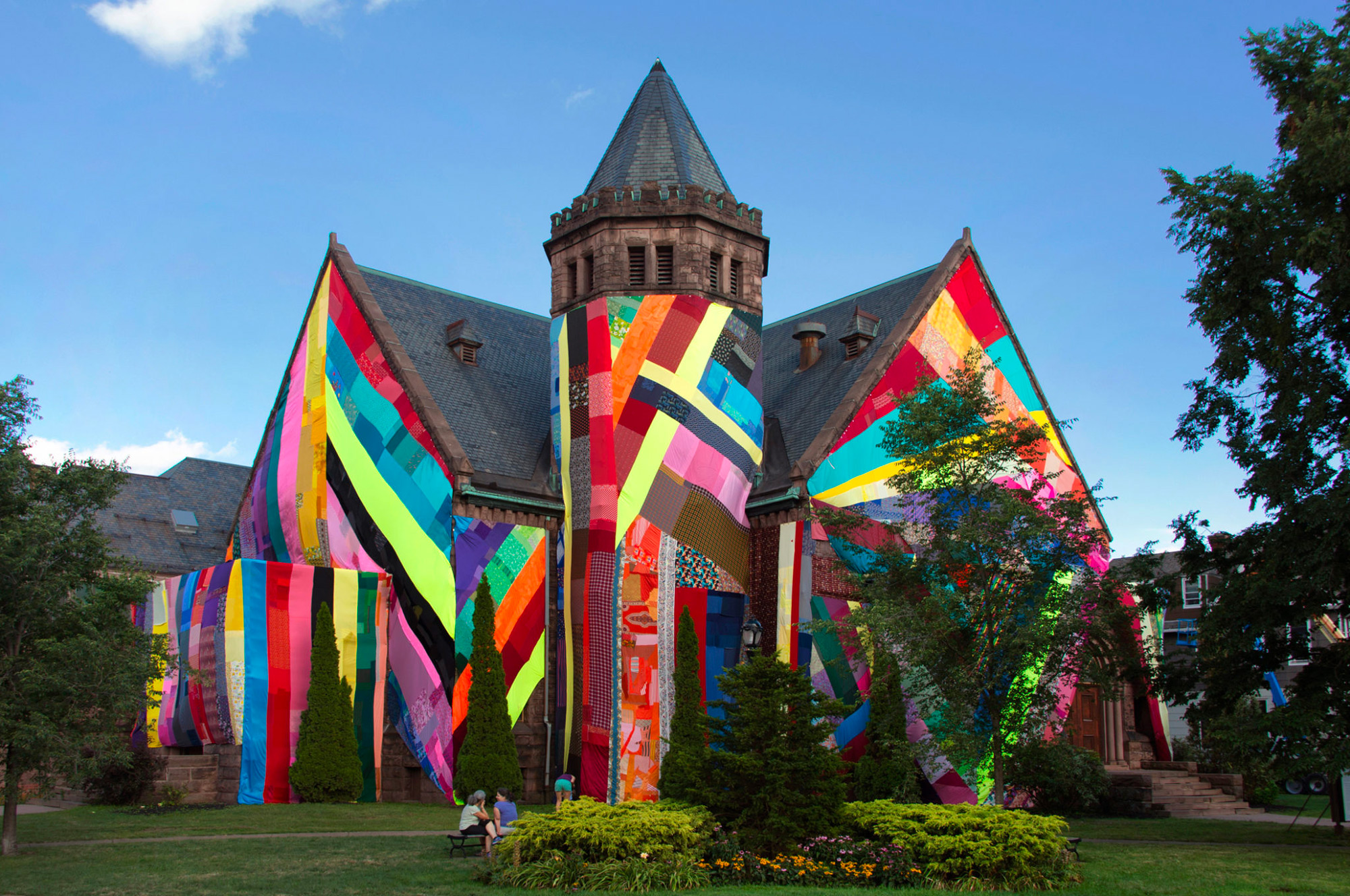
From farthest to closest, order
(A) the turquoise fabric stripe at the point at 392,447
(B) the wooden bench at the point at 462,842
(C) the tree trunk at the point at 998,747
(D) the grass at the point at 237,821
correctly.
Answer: (A) the turquoise fabric stripe at the point at 392,447 → (D) the grass at the point at 237,821 → (C) the tree trunk at the point at 998,747 → (B) the wooden bench at the point at 462,842

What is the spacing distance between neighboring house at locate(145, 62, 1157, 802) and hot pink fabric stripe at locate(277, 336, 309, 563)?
0.43 feet

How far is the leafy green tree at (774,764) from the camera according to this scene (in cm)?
1669

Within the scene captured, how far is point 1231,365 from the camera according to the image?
850 inches

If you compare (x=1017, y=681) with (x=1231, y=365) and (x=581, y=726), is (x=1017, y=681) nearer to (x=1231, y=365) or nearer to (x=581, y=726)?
(x=1231, y=365)

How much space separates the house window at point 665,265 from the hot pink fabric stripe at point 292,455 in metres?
11.7

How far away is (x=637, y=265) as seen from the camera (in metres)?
31.3

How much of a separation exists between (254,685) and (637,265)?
46.8 feet

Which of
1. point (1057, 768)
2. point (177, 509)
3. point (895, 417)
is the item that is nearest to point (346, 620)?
point (895, 417)

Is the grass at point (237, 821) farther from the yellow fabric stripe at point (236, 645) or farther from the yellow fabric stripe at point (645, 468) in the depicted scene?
the yellow fabric stripe at point (645, 468)

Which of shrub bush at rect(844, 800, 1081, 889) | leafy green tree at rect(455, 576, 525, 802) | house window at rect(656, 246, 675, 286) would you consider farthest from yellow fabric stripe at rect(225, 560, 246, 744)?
shrub bush at rect(844, 800, 1081, 889)

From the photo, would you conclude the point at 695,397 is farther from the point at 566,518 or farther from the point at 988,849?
the point at 988,849

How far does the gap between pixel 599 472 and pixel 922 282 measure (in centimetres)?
1195

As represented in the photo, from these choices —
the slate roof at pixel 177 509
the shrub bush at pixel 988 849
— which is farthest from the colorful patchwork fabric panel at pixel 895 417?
the slate roof at pixel 177 509

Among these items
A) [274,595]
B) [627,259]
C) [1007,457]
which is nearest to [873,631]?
[1007,457]
